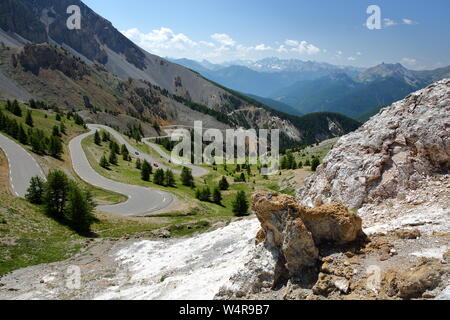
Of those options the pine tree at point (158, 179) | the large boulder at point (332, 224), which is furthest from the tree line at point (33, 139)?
the large boulder at point (332, 224)

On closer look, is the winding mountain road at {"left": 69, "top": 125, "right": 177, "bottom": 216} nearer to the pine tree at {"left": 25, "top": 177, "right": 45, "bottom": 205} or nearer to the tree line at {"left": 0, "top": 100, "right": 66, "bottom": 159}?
the tree line at {"left": 0, "top": 100, "right": 66, "bottom": 159}

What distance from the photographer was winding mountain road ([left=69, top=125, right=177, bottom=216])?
68.3m

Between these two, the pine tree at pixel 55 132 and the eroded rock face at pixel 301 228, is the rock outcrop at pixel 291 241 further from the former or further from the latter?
the pine tree at pixel 55 132

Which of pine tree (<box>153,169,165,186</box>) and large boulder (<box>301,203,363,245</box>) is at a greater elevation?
large boulder (<box>301,203,363,245</box>)

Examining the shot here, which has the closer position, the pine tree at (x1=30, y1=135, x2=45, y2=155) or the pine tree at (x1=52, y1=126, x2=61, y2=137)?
the pine tree at (x1=30, y1=135, x2=45, y2=155)

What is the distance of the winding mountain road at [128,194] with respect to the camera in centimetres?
6827

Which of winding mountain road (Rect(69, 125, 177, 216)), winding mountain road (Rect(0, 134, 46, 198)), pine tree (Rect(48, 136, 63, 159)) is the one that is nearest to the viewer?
winding mountain road (Rect(0, 134, 46, 198))

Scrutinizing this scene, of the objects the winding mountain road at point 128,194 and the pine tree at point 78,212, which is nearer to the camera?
the pine tree at point 78,212

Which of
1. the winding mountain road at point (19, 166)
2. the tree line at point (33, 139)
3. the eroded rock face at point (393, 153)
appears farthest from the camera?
the tree line at point (33, 139)

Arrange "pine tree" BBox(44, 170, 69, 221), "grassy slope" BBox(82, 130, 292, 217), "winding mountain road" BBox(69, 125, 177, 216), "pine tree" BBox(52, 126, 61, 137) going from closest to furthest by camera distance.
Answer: "pine tree" BBox(44, 170, 69, 221) < "winding mountain road" BBox(69, 125, 177, 216) < "grassy slope" BBox(82, 130, 292, 217) < "pine tree" BBox(52, 126, 61, 137)

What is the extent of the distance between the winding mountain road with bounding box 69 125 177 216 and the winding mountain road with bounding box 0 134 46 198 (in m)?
13.0

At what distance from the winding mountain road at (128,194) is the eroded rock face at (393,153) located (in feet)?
157

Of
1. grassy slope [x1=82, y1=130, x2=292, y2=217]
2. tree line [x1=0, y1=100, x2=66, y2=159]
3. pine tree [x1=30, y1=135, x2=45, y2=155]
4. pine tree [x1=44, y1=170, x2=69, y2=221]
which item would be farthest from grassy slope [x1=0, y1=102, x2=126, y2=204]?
pine tree [x1=44, y1=170, x2=69, y2=221]
